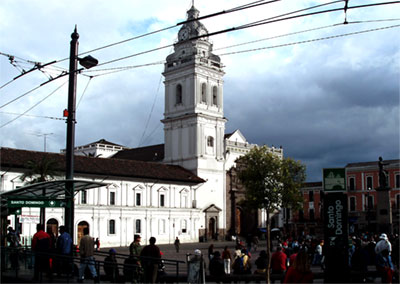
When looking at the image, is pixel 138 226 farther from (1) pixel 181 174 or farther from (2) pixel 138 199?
(1) pixel 181 174

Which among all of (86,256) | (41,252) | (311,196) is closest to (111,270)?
(86,256)

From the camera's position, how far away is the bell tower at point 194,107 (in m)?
65.2

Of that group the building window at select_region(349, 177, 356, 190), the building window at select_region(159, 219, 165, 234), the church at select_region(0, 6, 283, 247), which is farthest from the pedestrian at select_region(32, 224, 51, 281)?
the building window at select_region(349, 177, 356, 190)

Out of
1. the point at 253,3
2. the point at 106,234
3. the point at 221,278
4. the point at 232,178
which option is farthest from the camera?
the point at 232,178

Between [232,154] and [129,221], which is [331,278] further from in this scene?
[232,154]

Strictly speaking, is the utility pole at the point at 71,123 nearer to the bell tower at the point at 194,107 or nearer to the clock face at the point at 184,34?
the bell tower at the point at 194,107

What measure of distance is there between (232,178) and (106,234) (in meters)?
21.5

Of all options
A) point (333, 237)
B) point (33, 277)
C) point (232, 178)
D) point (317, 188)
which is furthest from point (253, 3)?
point (317, 188)

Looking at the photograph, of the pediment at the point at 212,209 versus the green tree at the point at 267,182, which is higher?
the green tree at the point at 267,182

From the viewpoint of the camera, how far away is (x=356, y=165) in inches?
3034

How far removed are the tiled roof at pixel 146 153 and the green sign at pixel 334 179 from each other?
5918cm

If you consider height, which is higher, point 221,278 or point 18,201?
point 18,201

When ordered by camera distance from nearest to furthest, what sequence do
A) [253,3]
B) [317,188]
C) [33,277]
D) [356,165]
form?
[253,3], [33,277], [356,165], [317,188]

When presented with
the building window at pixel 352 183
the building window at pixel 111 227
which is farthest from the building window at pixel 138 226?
the building window at pixel 352 183
